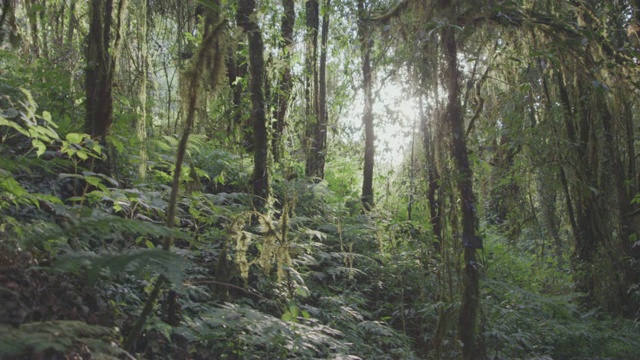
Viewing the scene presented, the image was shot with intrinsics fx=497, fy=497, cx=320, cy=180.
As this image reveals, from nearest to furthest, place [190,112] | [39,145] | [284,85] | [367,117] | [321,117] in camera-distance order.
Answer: [190,112] → [39,145] → [284,85] → [367,117] → [321,117]

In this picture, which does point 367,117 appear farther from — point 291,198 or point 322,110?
point 291,198

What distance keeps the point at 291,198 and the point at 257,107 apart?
130 cm

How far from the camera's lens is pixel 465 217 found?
14.7 feet

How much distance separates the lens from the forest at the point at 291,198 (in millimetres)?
2936

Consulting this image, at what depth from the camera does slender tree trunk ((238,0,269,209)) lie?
5.87 metres

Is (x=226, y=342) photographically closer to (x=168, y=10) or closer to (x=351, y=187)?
(x=168, y=10)

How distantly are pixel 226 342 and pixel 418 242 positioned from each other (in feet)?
15.1

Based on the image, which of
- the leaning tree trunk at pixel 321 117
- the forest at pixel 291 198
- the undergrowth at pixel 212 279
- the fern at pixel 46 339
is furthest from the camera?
the leaning tree trunk at pixel 321 117

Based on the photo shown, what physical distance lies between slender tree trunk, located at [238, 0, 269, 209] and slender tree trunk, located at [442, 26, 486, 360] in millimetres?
2262

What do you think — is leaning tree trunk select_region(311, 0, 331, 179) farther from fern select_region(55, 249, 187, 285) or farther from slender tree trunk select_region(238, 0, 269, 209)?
fern select_region(55, 249, 187, 285)

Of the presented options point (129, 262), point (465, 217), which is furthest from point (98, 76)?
point (465, 217)

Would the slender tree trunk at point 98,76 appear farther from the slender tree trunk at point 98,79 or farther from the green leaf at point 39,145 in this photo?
the green leaf at point 39,145

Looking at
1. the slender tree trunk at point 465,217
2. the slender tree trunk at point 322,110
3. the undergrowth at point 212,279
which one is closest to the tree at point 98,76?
the undergrowth at point 212,279

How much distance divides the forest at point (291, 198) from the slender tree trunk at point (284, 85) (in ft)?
0.23
